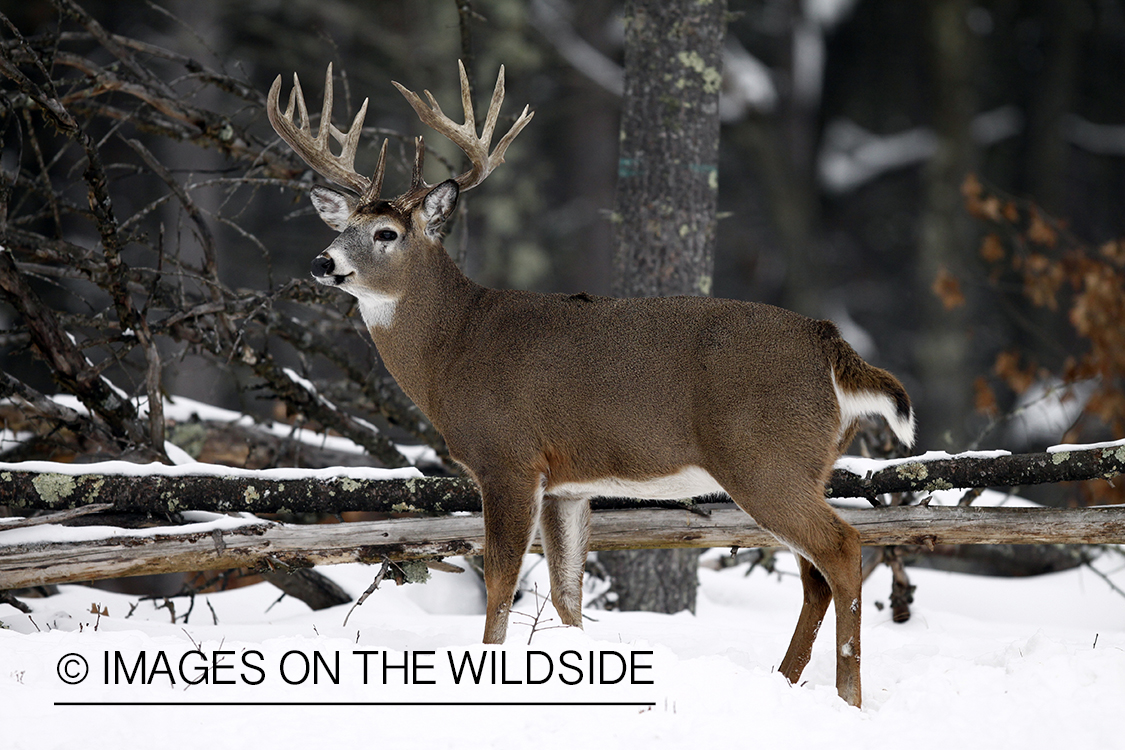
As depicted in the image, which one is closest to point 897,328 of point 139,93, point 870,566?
point 870,566

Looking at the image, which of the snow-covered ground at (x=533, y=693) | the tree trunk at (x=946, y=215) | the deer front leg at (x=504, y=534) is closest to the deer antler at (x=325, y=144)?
the deer front leg at (x=504, y=534)

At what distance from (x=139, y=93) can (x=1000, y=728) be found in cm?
471

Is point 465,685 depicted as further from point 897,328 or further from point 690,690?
point 897,328

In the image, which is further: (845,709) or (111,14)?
(111,14)

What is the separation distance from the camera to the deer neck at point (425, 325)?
4449mm

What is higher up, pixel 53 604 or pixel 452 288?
pixel 452 288

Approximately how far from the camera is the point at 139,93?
→ 5496mm

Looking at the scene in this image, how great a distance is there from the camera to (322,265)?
13.8 feet

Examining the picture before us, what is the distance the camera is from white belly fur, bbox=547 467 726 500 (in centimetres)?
393

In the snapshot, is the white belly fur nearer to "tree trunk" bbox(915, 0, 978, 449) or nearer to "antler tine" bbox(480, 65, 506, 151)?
"antler tine" bbox(480, 65, 506, 151)

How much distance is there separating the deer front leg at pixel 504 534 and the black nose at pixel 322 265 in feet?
3.30

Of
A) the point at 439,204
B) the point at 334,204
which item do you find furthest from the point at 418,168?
the point at 334,204

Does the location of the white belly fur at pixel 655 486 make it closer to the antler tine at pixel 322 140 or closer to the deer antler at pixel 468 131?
the deer antler at pixel 468 131

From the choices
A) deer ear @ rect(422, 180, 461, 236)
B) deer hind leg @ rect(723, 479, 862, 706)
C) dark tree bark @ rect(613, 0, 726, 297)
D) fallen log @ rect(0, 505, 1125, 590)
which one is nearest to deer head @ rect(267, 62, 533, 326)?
deer ear @ rect(422, 180, 461, 236)
